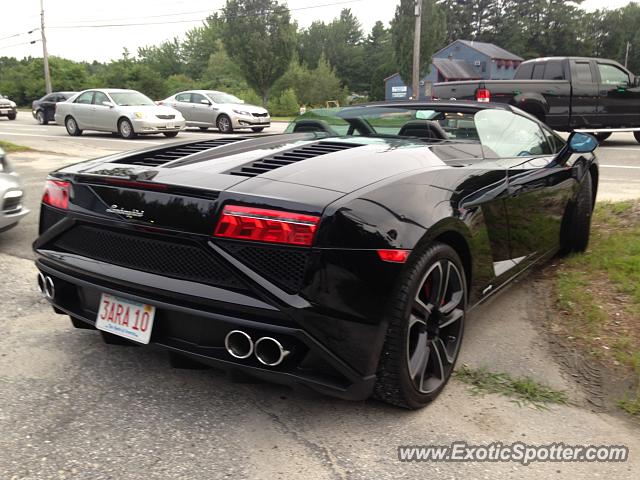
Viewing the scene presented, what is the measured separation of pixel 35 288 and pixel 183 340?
223 cm

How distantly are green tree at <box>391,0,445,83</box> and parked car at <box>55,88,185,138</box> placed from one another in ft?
102

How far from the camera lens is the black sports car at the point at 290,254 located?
206cm

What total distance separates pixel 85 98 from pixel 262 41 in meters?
27.7

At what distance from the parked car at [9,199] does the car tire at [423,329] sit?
3.84 metres

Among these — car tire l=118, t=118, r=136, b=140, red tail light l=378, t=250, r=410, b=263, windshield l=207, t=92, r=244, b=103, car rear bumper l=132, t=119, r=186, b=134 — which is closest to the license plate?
red tail light l=378, t=250, r=410, b=263

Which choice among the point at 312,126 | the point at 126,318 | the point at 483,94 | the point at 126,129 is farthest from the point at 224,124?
the point at 126,318

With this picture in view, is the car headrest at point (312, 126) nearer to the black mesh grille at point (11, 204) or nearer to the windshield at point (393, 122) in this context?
the windshield at point (393, 122)

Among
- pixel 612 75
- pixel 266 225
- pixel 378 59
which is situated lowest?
pixel 266 225

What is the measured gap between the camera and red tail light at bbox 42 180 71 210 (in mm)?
2615

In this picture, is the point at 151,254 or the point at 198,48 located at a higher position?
the point at 198,48

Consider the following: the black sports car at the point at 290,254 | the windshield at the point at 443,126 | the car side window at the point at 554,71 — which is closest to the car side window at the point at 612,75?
the car side window at the point at 554,71

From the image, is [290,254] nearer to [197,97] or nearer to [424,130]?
[424,130]

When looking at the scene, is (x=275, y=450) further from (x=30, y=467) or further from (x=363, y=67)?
(x=363, y=67)

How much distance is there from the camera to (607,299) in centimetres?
365
